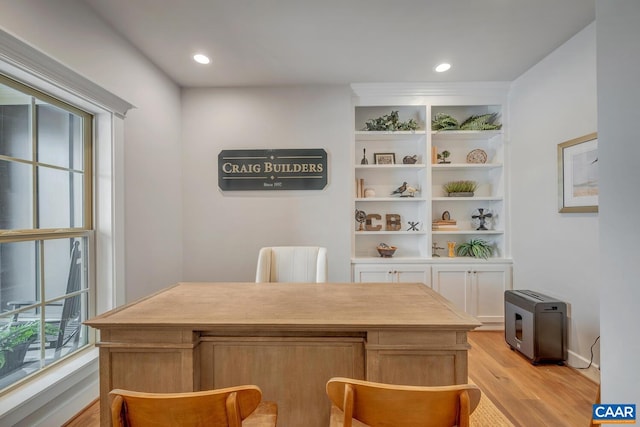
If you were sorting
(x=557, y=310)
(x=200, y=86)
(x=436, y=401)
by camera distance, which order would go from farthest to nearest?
(x=200, y=86), (x=557, y=310), (x=436, y=401)

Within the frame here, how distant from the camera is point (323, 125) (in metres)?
3.19

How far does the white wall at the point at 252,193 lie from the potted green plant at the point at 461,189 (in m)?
1.23

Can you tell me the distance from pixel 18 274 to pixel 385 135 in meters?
3.25

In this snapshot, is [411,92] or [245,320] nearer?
[245,320]

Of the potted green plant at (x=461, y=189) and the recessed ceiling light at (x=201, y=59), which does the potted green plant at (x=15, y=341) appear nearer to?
the recessed ceiling light at (x=201, y=59)

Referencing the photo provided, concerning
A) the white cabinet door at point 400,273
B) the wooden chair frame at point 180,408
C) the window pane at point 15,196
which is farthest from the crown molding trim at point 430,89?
the wooden chair frame at point 180,408

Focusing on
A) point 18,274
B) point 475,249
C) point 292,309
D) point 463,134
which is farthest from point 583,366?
point 18,274

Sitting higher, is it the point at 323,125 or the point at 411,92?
the point at 411,92

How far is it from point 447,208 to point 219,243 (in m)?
2.77

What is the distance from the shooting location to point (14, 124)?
1.58 m

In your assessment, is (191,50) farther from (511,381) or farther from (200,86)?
(511,381)

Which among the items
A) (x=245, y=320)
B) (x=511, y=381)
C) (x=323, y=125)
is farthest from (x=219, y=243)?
(x=511, y=381)

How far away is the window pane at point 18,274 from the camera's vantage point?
1506 millimetres

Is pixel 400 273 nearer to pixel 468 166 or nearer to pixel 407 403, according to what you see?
pixel 468 166
